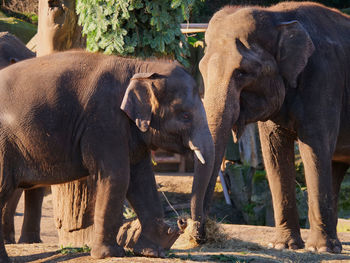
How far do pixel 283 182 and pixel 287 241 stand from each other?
0.59m

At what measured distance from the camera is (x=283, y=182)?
23.8ft

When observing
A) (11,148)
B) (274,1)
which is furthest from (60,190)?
(274,1)

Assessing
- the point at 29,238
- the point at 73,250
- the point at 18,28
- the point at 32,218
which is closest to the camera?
the point at 73,250

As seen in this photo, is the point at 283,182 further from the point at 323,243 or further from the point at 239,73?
the point at 239,73

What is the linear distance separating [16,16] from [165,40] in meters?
11.0

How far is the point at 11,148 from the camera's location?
5.25 meters

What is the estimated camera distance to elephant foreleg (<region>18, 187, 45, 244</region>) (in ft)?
24.7

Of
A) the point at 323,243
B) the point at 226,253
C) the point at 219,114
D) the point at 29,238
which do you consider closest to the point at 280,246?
the point at 323,243

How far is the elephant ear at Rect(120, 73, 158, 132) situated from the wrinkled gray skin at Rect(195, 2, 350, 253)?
4.30 feet

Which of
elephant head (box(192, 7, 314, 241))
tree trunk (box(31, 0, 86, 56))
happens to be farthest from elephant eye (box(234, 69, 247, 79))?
tree trunk (box(31, 0, 86, 56))

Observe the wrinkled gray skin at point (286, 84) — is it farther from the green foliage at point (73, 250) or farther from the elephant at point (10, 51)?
the elephant at point (10, 51)

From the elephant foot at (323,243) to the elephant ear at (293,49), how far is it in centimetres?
140

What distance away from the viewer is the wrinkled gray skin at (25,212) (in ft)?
24.8

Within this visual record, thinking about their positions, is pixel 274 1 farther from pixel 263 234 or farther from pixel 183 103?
pixel 183 103
